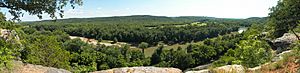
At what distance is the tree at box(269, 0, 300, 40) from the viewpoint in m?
33.5

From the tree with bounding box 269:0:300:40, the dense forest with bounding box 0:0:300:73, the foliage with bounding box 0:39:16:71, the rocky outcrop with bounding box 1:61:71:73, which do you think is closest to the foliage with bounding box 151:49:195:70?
the dense forest with bounding box 0:0:300:73

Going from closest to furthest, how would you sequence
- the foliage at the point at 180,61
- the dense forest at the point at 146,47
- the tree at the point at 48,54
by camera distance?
the dense forest at the point at 146,47
the tree at the point at 48,54
the foliage at the point at 180,61

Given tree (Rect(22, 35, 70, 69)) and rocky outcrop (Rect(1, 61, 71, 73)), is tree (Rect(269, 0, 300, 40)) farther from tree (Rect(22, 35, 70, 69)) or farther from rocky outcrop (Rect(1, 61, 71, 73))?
tree (Rect(22, 35, 70, 69))

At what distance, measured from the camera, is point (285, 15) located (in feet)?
114

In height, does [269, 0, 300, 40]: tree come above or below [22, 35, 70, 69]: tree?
above

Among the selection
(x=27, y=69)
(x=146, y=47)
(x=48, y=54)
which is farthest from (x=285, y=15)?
(x=146, y=47)

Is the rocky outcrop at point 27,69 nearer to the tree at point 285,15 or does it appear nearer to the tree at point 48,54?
the tree at point 285,15

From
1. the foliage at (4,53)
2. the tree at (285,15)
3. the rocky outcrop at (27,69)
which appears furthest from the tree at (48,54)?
the foliage at (4,53)

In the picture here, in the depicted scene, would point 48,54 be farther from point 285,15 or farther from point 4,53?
point 4,53

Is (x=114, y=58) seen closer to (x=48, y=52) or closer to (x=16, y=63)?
(x=48, y=52)

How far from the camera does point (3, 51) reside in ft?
50.0

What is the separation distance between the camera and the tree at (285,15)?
3350 centimetres

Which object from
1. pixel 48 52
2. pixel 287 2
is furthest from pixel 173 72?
pixel 48 52

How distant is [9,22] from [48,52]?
42682 millimetres
